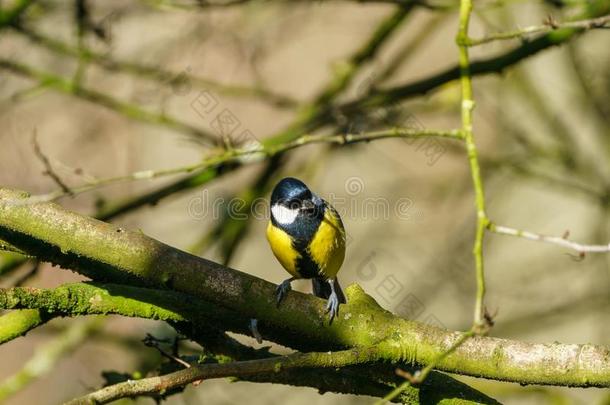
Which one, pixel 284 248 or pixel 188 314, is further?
pixel 284 248

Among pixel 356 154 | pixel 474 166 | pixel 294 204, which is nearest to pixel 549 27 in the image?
pixel 474 166

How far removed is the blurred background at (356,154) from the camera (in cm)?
406

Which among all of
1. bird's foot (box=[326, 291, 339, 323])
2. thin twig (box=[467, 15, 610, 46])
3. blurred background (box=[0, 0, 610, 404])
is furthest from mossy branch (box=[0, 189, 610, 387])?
→ blurred background (box=[0, 0, 610, 404])

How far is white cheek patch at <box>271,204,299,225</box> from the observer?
2645 mm

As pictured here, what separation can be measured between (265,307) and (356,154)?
3059 millimetres

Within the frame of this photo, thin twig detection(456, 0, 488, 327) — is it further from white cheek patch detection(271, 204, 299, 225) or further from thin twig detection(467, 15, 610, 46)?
white cheek patch detection(271, 204, 299, 225)

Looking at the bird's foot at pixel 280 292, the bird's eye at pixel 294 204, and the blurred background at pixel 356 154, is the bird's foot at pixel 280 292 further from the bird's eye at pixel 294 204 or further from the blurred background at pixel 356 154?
the blurred background at pixel 356 154

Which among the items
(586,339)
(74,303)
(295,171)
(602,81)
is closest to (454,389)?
(74,303)

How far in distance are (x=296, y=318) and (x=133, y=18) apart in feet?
10.1

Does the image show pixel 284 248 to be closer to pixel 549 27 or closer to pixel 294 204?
pixel 294 204

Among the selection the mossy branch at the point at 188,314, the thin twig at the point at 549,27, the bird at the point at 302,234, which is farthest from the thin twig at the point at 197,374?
the bird at the point at 302,234

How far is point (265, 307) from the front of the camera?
178 centimetres

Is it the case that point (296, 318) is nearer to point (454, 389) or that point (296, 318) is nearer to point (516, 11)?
point (454, 389)

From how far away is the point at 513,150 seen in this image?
15.5 ft
